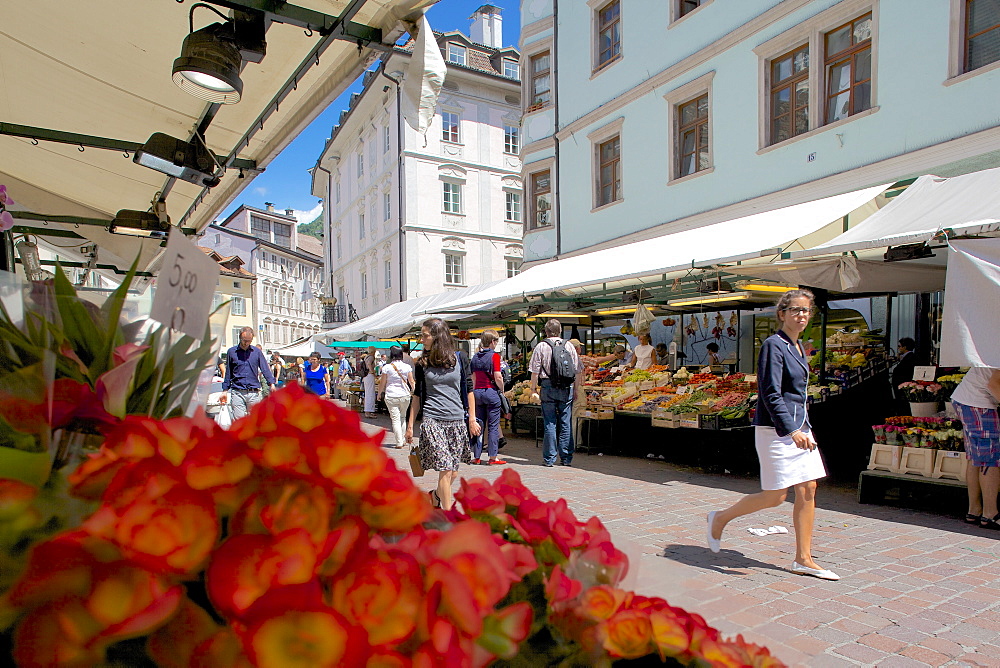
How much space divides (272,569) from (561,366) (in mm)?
7487

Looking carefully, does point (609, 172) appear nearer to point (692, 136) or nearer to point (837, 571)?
point (692, 136)

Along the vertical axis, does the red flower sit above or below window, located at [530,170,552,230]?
below

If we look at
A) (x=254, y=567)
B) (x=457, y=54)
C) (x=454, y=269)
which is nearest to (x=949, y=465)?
(x=254, y=567)

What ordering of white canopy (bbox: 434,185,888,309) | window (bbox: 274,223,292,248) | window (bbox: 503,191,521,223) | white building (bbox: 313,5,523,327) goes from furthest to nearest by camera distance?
1. window (bbox: 274,223,292,248)
2. window (bbox: 503,191,521,223)
3. white building (bbox: 313,5,523,327)
4. white canopy (bbox: 434,185,888,309)

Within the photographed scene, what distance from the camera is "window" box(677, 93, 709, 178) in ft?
41.9

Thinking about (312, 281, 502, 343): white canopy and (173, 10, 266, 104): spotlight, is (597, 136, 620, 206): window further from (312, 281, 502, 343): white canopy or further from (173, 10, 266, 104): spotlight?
(173, 10, 266, 104): spotlight

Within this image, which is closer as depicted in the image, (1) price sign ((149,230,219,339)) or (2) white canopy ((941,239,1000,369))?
(1) price sign ((149,230,219,339))

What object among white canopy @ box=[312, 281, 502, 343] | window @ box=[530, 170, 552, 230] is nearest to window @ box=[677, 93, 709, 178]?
white canopy @ box=[312, 281, 502, 343]

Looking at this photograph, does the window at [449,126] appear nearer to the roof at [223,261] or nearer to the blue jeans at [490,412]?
the blue jeans at [490,412]

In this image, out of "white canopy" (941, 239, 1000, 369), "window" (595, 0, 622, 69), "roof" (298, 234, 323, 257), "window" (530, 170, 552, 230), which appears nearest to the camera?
"white canopy" (941, 239, 1000, 369)

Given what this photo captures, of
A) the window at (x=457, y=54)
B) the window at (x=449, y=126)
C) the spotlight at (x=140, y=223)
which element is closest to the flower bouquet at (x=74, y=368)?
the spotlight at (x=140, y=223)

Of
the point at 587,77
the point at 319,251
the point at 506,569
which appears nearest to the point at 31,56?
the point at 506,569

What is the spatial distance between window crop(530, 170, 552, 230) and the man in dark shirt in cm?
1112

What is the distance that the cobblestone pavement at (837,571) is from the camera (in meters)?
2.93
